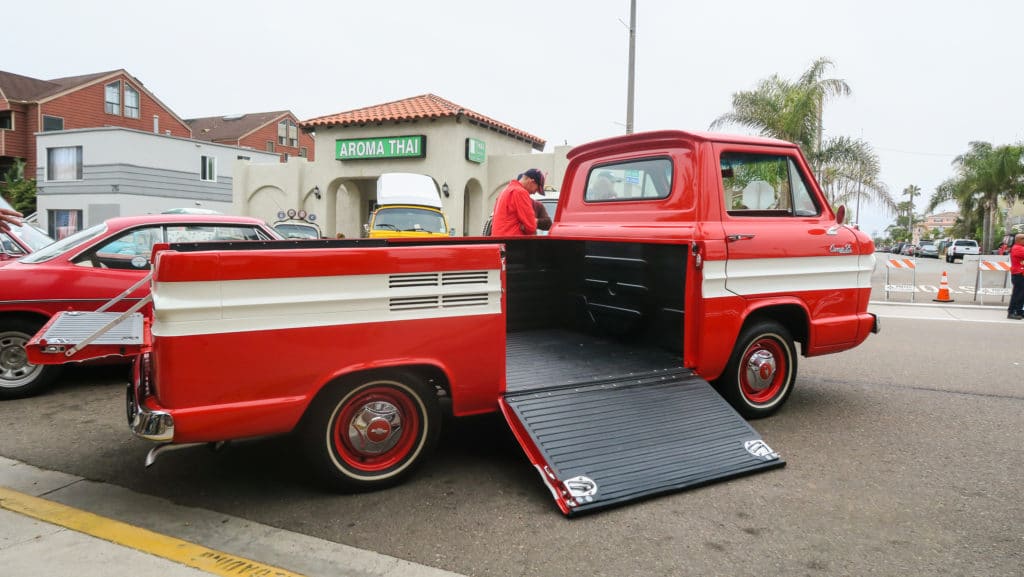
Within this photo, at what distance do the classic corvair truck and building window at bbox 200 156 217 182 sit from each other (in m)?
33.0

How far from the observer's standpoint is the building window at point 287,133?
4805cm

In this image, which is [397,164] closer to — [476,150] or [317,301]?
[476,150]

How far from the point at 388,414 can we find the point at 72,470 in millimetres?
2027

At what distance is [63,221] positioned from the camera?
3347 cm

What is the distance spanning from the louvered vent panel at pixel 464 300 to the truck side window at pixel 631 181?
202cm

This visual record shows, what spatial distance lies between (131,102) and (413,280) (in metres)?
43.9

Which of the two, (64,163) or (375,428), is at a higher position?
(64,163)

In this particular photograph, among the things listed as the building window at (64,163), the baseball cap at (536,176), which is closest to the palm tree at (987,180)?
the baseball cap at (536,176)

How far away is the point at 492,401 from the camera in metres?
3.86

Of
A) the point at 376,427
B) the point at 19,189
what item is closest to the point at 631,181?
the point at 376,427

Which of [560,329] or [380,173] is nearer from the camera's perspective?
[560,329]

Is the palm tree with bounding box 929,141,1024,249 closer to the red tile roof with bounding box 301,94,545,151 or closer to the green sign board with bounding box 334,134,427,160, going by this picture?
the red tile roof with bounding box 301,94,545,151

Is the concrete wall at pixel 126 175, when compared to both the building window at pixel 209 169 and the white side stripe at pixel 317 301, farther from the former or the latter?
the white side stripe at pixel 317 301

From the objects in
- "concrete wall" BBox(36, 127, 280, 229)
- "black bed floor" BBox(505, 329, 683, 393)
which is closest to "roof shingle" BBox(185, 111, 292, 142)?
"concrete wall" BBox(36, 127, 280, 229)
